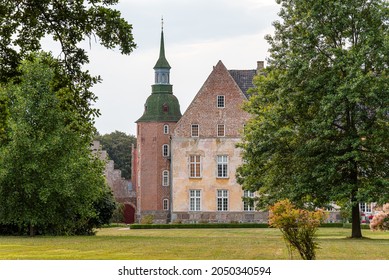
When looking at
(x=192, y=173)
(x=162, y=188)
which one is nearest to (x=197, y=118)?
(x=192, y=173)

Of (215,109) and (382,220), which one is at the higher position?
(215,109)

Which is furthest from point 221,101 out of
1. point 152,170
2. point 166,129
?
point 152,170

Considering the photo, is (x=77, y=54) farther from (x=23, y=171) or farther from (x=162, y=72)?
(x=162, y=72)

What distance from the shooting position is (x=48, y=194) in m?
39.8

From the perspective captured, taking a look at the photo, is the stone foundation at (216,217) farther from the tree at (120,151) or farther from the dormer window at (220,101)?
the tree at (120,151)

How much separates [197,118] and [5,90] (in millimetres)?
36282

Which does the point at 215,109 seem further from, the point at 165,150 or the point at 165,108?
the point at 165,108

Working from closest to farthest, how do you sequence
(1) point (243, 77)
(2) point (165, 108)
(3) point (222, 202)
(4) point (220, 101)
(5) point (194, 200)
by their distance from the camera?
(4) point (220, 101) → (3) point (222, 202) → (5) point (194, 200) → (1) point (243, 77) → (2) point (165, 108)

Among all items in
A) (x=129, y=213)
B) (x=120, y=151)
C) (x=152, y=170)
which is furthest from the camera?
(x=120, y=151)

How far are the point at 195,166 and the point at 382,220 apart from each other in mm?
30980

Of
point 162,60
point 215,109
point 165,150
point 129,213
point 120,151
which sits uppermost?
A: point 162,60

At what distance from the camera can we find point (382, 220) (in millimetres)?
47656

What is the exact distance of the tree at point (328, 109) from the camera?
3869cm

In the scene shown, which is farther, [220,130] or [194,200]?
[194,200]
